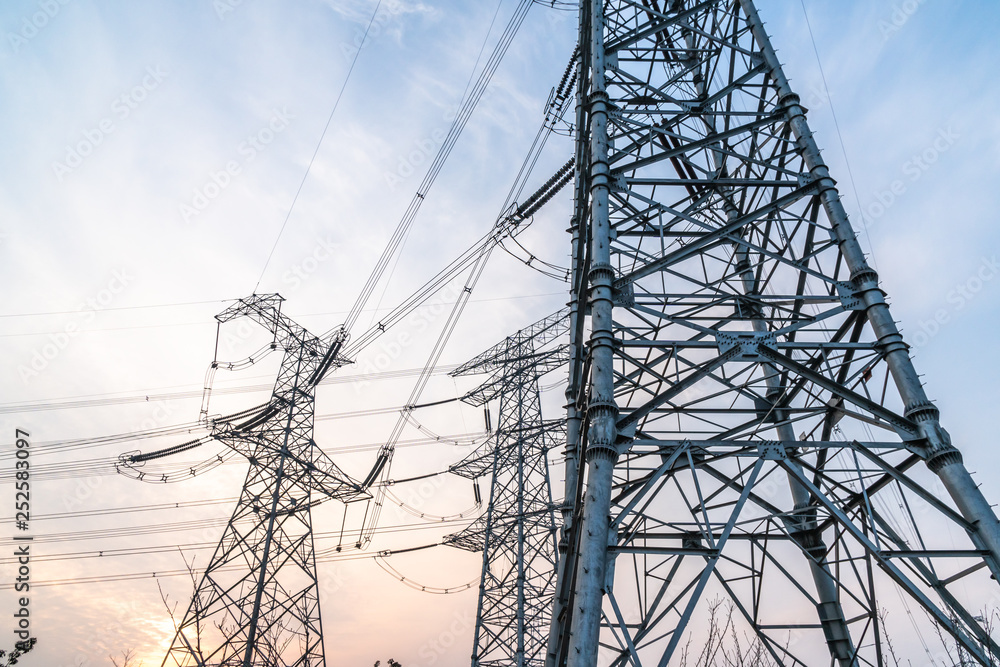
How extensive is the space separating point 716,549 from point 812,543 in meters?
3.47

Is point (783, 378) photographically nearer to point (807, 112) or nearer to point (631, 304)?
point (631, 304)

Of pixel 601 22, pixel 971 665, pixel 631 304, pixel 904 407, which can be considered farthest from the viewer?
pixel 971 665

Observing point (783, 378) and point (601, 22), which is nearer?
point (783, 378)

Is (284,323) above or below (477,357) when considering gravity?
below

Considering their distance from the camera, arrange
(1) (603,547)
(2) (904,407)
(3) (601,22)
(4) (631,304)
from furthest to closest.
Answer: (3) (601,22) → (4) (631,304) → (2) (904,407) → (1) (603,547)

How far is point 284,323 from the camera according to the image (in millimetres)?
24219

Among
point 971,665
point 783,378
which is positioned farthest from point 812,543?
point 971,665

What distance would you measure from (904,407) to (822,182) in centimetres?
322

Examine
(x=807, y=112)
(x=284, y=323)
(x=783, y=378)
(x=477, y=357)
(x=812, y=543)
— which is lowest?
(x=812, y=543)

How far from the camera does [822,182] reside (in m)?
8.09

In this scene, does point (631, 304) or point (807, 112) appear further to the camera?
point (807, 112)

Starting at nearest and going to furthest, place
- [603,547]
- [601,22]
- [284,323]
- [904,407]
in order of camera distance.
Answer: [603,547]
[904,407]
[601,22]
[284,323]

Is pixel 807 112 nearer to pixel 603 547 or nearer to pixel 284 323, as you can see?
pixel 603 547

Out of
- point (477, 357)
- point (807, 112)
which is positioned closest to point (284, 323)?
point (477, 357)
